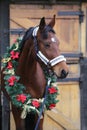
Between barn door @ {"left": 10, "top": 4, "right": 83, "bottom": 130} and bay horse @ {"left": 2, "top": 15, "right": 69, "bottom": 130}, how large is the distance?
1141 mm

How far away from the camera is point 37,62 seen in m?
4.69

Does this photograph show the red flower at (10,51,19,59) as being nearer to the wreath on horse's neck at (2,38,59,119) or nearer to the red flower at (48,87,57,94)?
the wreath on horse's neck at (2,38,59,119)

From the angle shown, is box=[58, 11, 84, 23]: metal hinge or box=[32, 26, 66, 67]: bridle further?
box=[58, 11, 84, 23]: metal hinge

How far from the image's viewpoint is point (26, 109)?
471 cm

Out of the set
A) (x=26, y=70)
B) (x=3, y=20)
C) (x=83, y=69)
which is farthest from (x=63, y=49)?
(x=26, y=70)

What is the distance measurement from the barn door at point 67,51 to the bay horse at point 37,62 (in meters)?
1.14

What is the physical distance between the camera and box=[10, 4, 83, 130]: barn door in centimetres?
612

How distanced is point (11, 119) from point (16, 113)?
1.20 meters

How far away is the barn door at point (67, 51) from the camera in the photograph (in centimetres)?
612

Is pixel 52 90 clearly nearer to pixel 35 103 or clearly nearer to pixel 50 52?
pixel 35 103

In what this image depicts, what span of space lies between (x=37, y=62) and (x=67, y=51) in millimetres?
1534

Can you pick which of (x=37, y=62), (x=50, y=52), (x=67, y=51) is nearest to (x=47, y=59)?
(x=50, y=52)

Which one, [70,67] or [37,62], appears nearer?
[37,62]

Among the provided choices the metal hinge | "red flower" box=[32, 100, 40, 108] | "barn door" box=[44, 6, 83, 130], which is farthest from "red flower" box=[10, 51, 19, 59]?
the metal hinge
